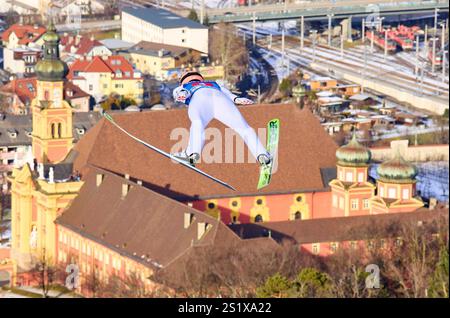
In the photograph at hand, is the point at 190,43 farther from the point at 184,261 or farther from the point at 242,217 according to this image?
the point at 242,217

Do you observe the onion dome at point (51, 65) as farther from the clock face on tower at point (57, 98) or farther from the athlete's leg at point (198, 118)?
the athlete's leg at point (198, 118)

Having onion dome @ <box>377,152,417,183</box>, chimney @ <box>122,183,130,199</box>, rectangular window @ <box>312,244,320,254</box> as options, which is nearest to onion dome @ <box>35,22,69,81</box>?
chimney @ <box>122,183,130,199</box>

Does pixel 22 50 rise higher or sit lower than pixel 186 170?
lower

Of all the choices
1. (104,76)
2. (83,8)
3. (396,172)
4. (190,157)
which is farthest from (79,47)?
(190,157)

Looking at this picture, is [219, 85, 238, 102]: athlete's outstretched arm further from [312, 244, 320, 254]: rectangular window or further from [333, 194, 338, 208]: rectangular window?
[333, 194, 338, 208]: rectangular window

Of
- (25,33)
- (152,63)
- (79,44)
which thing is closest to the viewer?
(152,63)

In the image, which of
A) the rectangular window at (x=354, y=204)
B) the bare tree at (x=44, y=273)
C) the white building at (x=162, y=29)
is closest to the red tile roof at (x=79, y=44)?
the white building at (x=162, y=29)

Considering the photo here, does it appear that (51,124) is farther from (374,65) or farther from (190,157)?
(374,65)
